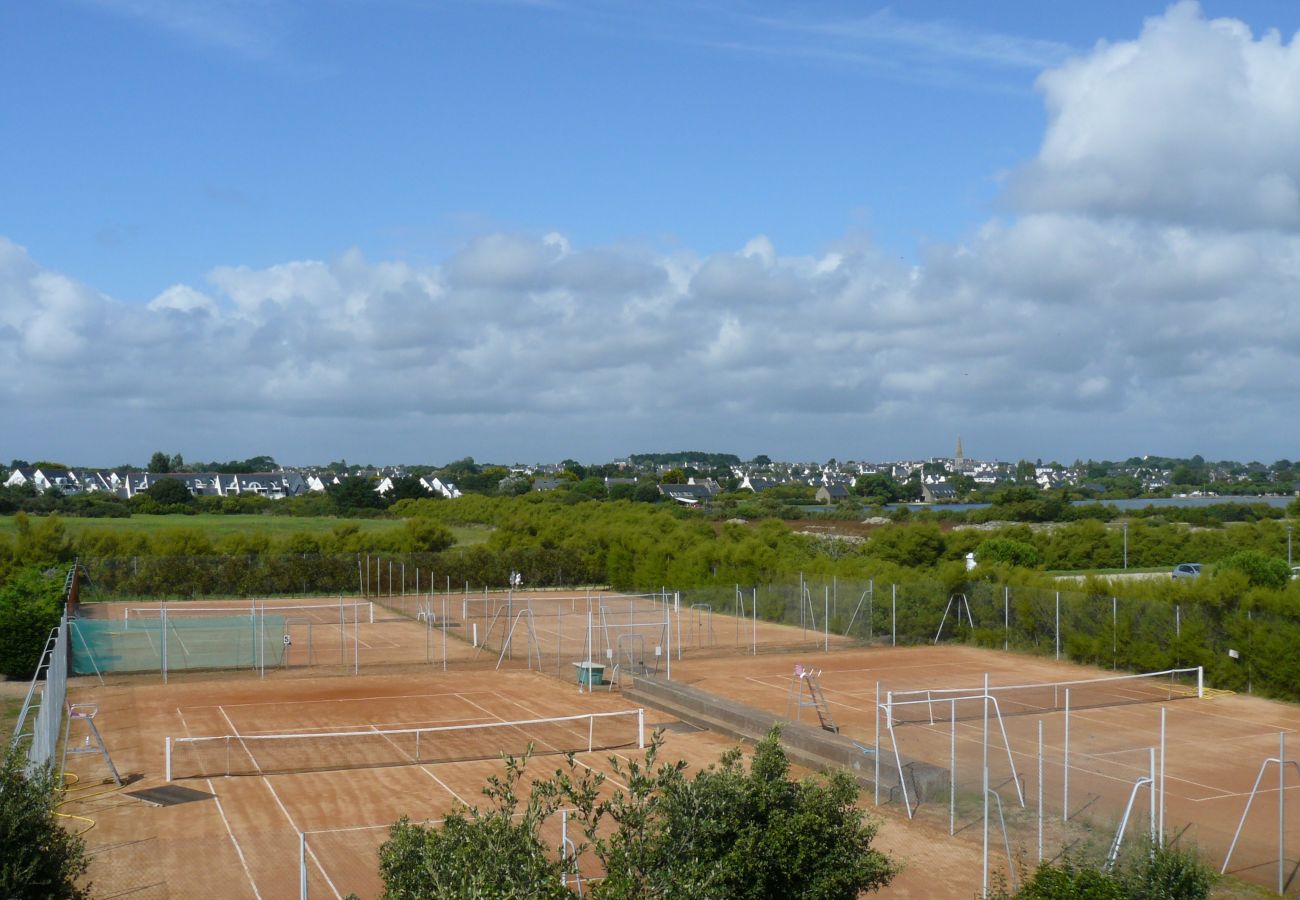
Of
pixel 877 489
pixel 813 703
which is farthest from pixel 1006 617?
pixel 877 489

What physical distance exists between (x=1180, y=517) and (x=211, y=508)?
72.5 m

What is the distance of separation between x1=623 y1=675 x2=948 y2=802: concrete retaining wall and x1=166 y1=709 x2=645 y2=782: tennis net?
1585mm

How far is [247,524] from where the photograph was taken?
7831 centimetres

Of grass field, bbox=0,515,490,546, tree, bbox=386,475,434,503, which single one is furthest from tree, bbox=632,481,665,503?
grass field, bbox=0,515,490,546

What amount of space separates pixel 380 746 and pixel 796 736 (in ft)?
25.5

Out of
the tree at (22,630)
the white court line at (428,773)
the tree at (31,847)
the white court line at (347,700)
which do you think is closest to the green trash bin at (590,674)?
the white court line at (347,700)

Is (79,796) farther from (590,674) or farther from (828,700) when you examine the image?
(828,700)

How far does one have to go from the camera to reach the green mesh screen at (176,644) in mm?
30859

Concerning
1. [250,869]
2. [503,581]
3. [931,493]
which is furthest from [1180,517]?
[250,869]

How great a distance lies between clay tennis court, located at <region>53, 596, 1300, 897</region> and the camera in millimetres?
14875

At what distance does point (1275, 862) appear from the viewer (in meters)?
14.6

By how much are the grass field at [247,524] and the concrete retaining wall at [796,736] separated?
41131 millimetres

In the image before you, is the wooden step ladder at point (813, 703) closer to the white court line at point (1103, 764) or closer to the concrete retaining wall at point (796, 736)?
the concrete retaining wall at point (796, 736)

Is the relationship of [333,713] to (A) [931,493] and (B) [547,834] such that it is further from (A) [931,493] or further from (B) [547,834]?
(A) [931,493]
